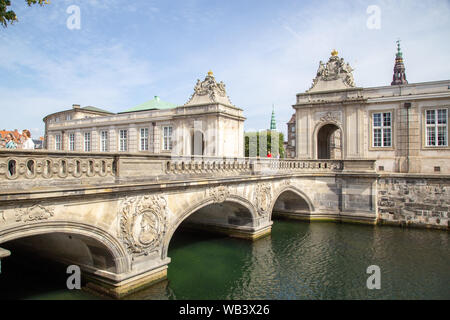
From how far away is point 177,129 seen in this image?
26562 mm

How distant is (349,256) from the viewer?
47.9 feet

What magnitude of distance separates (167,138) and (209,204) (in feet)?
48.1

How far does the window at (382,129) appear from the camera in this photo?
22266mm

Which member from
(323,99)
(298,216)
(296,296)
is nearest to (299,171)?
(298,216)

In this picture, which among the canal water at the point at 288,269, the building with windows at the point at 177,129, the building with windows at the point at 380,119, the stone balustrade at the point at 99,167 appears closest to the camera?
the stone balustrade at the point at 99,167

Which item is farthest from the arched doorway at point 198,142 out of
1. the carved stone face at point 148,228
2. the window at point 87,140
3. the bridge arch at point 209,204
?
the carved stone face at point 148,228

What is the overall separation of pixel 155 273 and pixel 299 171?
13.6 metres

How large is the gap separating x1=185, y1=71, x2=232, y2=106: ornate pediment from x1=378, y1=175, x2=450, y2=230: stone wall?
1302 cm

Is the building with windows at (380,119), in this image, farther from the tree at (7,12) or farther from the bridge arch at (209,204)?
the tree at (7,12)

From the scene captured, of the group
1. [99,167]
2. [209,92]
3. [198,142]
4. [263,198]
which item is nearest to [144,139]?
[198,142]

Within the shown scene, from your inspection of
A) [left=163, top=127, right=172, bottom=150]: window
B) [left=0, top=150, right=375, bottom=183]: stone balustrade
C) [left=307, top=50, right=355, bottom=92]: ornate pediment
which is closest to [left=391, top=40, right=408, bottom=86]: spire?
[left=307, top=50, right=355, bottom=92]: ornate pediment

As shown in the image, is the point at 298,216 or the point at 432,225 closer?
the point at 432,225

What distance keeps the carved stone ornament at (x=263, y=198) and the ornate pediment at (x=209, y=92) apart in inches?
370
